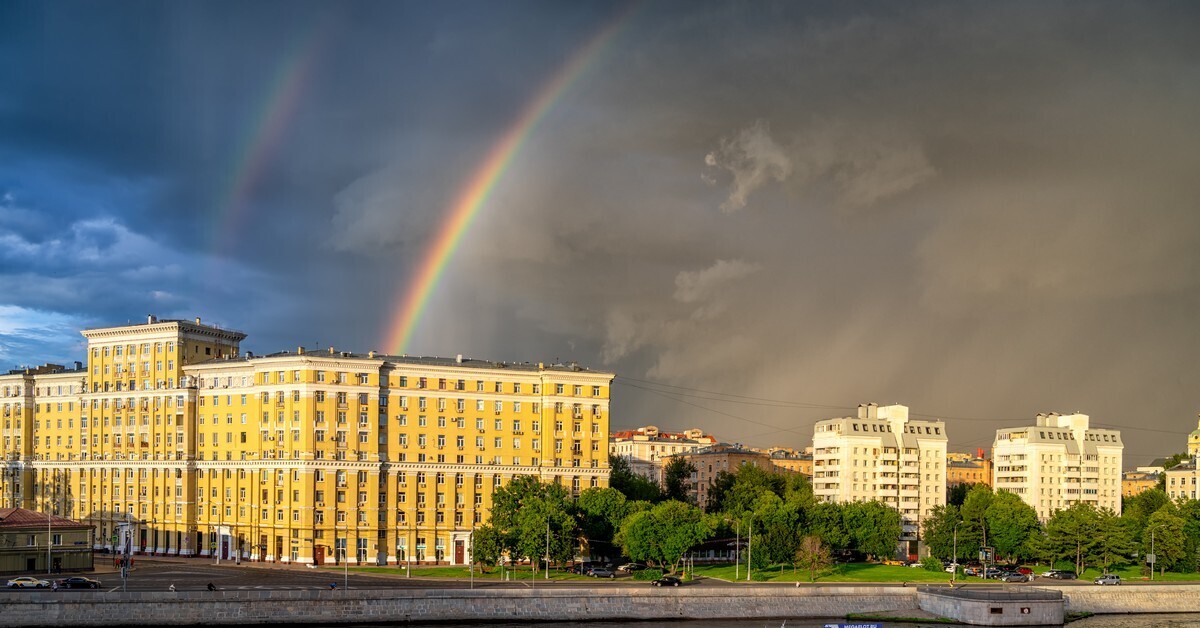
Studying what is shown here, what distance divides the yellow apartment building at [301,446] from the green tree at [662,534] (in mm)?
21579

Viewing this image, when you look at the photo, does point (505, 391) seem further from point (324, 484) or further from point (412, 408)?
point (324, 484)

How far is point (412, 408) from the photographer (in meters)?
134

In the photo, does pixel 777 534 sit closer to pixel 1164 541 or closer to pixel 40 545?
pixel 1164 541

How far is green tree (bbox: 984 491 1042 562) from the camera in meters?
143

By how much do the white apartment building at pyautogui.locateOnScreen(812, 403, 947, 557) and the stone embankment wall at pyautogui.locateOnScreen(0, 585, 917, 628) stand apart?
81668mm

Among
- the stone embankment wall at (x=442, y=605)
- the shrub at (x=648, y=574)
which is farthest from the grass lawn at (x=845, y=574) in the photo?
the stone embankment wall at (x=442, y=605)

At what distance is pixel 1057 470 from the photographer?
195 m

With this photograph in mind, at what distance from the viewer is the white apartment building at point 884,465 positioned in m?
185

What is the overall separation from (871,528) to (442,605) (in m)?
64.6

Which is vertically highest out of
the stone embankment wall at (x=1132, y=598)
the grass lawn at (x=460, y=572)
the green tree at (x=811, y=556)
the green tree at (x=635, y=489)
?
the green tree at (x=635, y=489)

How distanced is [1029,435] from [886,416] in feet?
77.8

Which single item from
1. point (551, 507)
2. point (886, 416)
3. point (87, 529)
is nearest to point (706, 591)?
point (551, 507)

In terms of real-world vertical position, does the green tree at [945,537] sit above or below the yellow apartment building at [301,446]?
below

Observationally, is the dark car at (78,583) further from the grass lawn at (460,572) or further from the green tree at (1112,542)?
the green tree at (1112,542)
